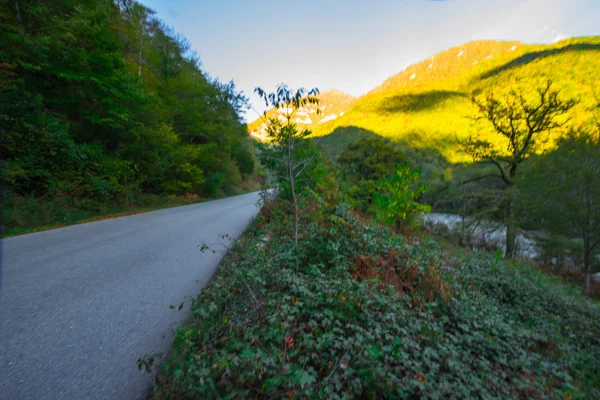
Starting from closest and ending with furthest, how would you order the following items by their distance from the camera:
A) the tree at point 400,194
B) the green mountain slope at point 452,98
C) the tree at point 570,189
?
the tree at point 400,194
the tree at point 570,189
the green mountain slope at point 452,98

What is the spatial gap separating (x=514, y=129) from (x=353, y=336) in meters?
17.2

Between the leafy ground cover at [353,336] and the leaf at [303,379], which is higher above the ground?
the leaf at [303,379]

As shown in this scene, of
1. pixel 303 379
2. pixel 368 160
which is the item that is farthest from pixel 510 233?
pixel 303 379

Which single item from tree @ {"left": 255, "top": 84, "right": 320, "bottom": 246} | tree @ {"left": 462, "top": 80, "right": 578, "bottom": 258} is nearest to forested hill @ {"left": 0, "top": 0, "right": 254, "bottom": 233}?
tree @ {"left": 255, "top": 84, "right": 320, "bottom": 246}

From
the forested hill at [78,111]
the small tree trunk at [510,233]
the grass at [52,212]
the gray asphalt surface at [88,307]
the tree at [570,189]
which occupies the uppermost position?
the forested hill at [78,111]

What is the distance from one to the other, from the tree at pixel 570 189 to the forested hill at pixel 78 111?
18.0 m

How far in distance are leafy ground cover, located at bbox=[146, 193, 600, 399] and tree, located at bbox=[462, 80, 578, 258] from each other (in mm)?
11508

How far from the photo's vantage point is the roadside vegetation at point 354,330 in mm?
1733

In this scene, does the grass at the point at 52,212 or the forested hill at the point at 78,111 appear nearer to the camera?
the grass at the point at 52,212

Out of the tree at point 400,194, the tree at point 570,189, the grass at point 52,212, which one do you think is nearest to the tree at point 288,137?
the tree at point 400,194

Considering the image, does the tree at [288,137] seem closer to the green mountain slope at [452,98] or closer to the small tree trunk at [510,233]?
the small tree trunk at [510,233]

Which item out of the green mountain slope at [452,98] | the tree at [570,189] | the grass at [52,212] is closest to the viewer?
the grass at [52,212]

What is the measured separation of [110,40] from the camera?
29.9 ft

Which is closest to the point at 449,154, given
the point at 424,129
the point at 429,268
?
the point at 424,129
